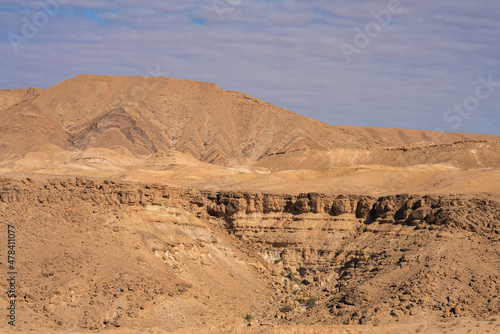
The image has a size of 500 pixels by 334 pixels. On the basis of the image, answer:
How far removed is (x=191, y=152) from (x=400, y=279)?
3684 inches

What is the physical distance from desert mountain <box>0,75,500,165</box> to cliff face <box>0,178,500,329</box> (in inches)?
2992

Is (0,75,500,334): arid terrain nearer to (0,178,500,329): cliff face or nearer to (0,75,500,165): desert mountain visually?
(0,178,500,329): cliff face

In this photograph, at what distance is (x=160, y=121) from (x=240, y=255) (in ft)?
318

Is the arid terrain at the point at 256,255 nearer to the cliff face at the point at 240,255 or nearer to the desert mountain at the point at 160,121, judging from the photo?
the cliff face at the point at 240,255

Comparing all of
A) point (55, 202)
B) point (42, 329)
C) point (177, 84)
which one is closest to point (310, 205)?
point (55, 202)

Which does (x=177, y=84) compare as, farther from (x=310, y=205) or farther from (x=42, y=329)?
(x=42, y=329)

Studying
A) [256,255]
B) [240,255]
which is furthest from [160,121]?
[240,255]

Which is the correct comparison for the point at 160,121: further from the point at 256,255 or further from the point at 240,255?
the point at 240,255

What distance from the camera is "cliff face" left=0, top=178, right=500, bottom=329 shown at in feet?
120

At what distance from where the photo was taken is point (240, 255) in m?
48.5

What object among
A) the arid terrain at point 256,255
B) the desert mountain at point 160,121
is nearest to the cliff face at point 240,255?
the arid terrain at point 256,255

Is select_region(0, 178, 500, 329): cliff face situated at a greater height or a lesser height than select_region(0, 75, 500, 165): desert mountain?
lesser

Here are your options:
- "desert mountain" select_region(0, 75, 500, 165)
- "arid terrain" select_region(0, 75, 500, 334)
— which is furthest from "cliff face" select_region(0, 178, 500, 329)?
"desert mountain" select_region(0, 75, 500, 165)

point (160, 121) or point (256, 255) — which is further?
point (160, 121)
